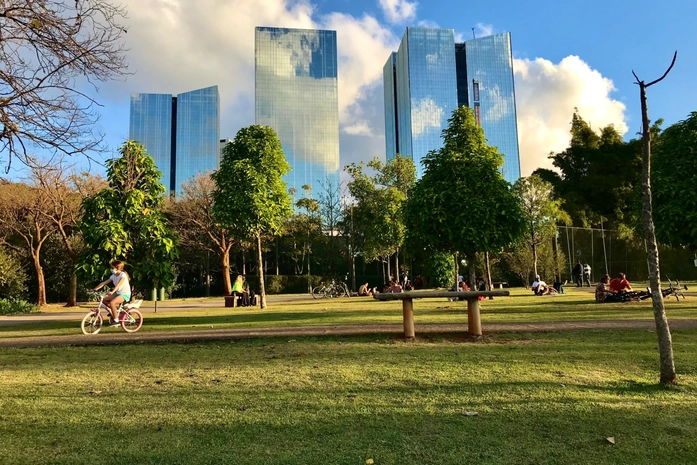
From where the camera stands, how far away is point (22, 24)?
5.37m

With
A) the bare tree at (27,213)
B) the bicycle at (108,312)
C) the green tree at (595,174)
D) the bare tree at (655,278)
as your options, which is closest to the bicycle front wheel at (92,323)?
the bicycle at (108,312)

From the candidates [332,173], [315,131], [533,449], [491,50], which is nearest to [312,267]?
[332,173]

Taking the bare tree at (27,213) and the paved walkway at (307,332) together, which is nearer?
the paved walkway at (307,332)

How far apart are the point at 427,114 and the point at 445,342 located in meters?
74.7

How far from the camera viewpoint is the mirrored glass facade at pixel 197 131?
86875 millimetres

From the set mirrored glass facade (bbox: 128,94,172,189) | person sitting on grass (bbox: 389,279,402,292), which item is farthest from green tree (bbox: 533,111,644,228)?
mirrored glass facade (bbox: 128,94,172,189)

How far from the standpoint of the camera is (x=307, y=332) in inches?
356

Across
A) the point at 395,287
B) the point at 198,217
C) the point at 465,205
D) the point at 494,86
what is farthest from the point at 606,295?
the point at 494,86

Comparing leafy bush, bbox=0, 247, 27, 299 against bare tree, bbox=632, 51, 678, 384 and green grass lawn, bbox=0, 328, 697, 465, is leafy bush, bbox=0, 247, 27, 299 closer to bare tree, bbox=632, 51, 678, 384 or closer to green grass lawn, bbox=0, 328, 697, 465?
green grass lawn, bbox=0, 328, 697, 465

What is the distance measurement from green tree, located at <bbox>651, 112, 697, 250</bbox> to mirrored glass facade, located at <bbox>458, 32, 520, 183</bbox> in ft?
240

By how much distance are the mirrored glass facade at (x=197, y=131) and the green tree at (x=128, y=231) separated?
76104mm

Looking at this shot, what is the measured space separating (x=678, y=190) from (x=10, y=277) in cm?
2615

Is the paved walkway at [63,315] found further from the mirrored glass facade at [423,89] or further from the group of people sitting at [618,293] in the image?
the mirrored glass facade at [423,89]

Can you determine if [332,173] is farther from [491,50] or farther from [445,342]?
[445,342]
